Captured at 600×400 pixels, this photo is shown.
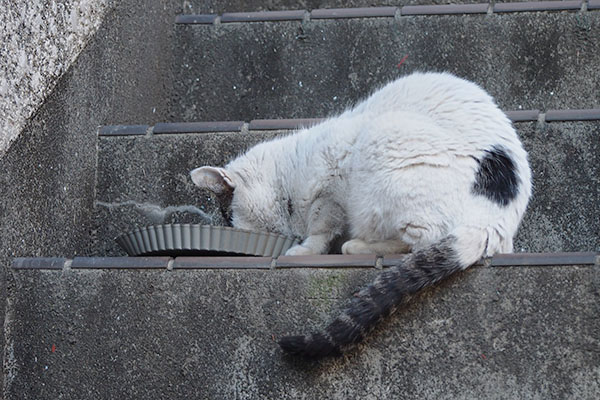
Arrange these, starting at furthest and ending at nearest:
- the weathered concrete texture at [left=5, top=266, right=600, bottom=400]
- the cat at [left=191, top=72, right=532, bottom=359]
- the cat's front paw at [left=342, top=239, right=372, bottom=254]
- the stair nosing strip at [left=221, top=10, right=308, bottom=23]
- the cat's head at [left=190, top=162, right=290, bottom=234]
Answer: the stair nosing strip at [left=221, top=10, right=308, bottom=23], the cat's head at [left=190, top=162, right=290, bottom=234], the cat's front paw at [left=342, top=239, right=372, bottom=254], the cat at [left=191, top=72, right=532, bottom=359], the weathered concrete texture at [left=5, top=266, right=600, bottom=400]

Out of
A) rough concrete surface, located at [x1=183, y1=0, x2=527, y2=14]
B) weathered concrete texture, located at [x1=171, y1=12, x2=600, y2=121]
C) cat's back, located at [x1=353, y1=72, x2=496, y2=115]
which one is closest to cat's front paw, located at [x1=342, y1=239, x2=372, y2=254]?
cat's back, located at [x1=353, y1=72, x2=496, y2=115]

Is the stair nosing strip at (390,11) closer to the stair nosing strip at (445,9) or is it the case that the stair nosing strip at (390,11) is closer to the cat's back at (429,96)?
the stair nosing strip at (445,9)

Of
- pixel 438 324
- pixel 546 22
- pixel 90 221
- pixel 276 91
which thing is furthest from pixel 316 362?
pixel 546 22

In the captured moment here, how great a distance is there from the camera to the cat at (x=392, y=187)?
3.56 metres

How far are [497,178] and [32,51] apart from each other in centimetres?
216

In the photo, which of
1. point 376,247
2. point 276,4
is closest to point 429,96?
point 376,247

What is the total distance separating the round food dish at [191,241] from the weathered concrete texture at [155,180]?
83 cm

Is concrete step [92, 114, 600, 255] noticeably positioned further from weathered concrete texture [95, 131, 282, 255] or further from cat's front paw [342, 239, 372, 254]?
cat's front paw [342, 239, 372, 254]

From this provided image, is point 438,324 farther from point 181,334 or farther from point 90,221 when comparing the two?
point 90,221

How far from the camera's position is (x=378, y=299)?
11.4 ft

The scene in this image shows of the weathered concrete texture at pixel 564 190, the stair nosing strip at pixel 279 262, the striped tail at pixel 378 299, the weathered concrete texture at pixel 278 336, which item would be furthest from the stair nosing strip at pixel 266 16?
the striped tail at pixel 378 299

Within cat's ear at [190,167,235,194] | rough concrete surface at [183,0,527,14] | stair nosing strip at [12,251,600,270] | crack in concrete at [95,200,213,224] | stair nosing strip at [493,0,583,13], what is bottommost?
stair nosing strip at [12,251,600,270]

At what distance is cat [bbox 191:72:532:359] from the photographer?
3.56 meters

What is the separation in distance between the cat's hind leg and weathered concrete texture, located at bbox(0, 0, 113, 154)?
61.4 inches
